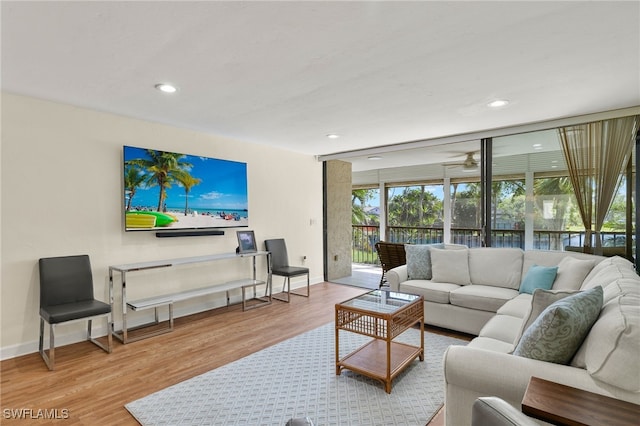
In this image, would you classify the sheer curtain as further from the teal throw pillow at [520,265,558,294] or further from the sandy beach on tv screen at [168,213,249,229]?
the sandy beach on tv screen at [168,213,249,229]

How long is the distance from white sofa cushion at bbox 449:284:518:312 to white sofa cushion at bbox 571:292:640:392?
5.61ft

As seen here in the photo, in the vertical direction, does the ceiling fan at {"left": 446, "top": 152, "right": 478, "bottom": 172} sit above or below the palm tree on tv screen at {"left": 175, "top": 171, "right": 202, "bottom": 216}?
above

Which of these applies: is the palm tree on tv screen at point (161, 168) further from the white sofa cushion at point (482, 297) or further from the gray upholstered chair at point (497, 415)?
the gray upholstered chair at point (497, 415)

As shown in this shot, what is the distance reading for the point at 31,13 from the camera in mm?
1687

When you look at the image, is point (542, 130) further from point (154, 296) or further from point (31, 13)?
point (154, 296)

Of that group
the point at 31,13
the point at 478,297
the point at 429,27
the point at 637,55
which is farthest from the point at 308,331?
the point at 637,55

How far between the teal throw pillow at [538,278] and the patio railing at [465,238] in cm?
92

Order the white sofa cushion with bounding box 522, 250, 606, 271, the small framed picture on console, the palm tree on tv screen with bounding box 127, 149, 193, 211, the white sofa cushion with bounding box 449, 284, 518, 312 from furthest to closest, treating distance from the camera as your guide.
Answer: the small framed picture on console < the palm tree on tv screen with bounding box 127, 149, 193, 211 < the white sofa cushion with bounding box 522, 250, 606, 271 < the white sofa cushion with bounding box 449, 284, 518, 312

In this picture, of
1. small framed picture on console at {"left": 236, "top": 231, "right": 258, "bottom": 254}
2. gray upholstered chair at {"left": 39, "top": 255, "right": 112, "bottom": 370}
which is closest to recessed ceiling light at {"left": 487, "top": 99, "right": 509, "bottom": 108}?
small framed picture on console at {"left": 236, "top": 231, "right": 258, "bottom": 254}

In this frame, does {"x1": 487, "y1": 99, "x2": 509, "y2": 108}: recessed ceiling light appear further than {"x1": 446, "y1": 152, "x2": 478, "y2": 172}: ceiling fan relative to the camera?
No

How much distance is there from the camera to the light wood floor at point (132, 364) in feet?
7.23

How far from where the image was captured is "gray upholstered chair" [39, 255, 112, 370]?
2697 mm

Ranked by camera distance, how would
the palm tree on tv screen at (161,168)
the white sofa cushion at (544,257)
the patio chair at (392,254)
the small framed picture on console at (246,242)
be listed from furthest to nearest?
the patio chair at (392,254), the small framed picture on console at (246,242), the palm tree on tv screen at (161,168), the white sofa cushion at (544,257)

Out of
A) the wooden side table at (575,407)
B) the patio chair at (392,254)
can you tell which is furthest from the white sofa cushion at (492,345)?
the patio chair at (392,254)
